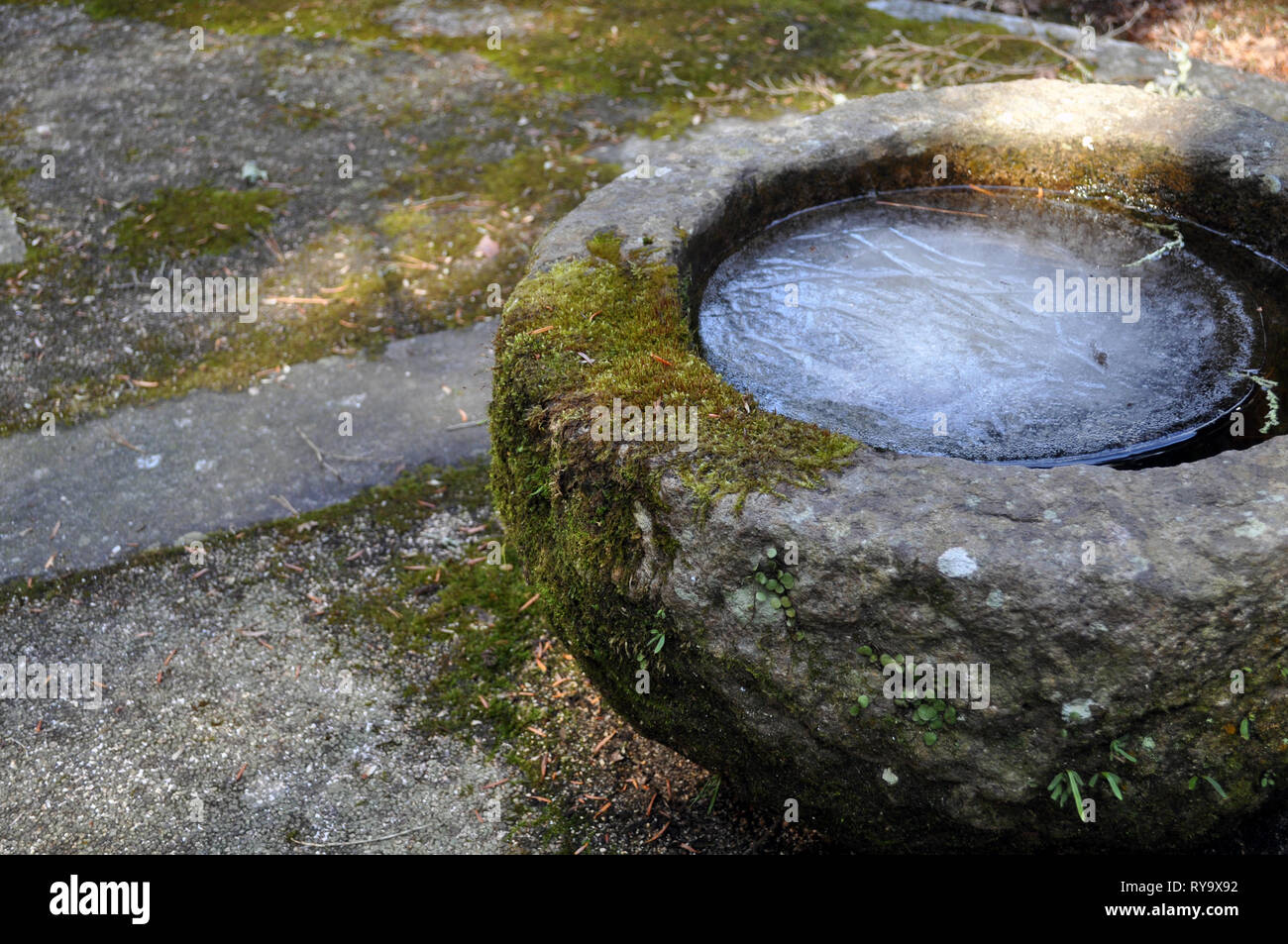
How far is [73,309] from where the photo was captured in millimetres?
4969

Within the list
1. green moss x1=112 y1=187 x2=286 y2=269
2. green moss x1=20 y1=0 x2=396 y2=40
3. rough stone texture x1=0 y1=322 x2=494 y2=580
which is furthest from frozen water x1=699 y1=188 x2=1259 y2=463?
green moss x1=20 y1=0 x2=396 y2=40

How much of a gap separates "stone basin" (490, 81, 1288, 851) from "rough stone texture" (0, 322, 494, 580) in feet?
4.84

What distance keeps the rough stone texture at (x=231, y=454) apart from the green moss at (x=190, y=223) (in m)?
1.16

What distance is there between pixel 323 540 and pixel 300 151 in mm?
3029

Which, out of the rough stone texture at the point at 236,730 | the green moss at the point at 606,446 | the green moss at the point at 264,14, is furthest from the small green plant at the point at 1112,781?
the green moss at the point at 264,14

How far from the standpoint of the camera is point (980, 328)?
3002 millimetres

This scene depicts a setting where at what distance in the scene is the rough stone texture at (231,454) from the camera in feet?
13.0

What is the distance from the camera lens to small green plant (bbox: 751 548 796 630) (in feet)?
7.35

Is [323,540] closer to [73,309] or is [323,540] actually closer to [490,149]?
[73,309]

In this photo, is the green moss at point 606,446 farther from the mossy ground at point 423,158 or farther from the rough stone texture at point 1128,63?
the rough stone texture at point 1128,63

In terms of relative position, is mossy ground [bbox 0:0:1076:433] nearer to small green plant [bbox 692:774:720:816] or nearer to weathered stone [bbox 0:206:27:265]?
weathered stone [bbox 0:206:27:265]

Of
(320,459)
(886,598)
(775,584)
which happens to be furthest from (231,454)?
(886,598)
